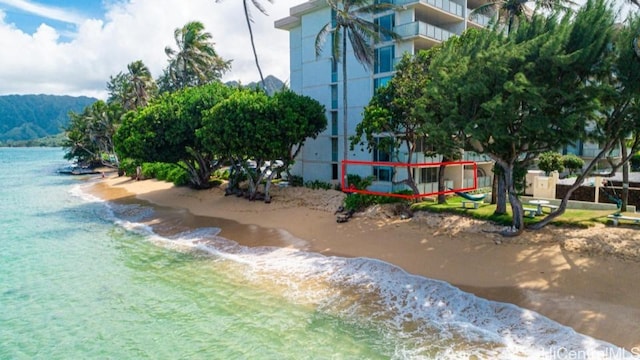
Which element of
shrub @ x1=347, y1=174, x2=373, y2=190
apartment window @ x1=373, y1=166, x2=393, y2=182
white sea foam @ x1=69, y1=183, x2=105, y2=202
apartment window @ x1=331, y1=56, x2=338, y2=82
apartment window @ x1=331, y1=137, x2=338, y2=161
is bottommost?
white sea foam @ x1=69, y1=183, x2=105, y2=202

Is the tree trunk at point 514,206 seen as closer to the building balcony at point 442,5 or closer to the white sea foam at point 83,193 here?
the building balcony at point 442,5

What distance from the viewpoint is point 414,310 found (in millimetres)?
13414

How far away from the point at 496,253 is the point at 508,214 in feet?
13.2

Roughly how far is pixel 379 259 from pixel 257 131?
13.3m

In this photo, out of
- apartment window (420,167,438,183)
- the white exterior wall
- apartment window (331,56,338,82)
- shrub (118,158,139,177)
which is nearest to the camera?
apartment window (420,167,438,183)

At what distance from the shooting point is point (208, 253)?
20.4m

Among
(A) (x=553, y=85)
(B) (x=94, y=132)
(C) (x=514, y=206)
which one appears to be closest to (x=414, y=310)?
(C) (x=514, y=206)

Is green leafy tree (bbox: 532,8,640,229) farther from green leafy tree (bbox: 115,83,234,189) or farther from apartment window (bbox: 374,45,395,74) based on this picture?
green leafy tree (bbox: 115,83,234,189)

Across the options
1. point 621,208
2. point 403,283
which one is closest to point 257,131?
point 403,283

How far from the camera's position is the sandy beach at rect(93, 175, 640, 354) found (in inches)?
487

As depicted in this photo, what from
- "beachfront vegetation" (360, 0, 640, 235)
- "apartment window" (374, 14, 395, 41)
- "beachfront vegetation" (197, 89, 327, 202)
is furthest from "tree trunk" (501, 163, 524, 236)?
"apartment window" (374, 14, 395, 41)

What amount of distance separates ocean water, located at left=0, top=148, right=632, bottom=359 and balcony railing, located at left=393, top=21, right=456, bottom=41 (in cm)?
1722

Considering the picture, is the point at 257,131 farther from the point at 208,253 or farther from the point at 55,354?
the point at 55,354

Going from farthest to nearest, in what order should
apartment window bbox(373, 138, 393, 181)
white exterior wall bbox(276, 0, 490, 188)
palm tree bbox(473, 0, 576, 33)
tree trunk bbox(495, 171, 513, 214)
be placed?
white exterior wall bbox(276, 0, 490, 188)
apartment window bbox(373, 138, 393, 181)
palm tree bbox(473, 0, 576, 33)
tree trunk bbox(495, 171, 513, 214)
